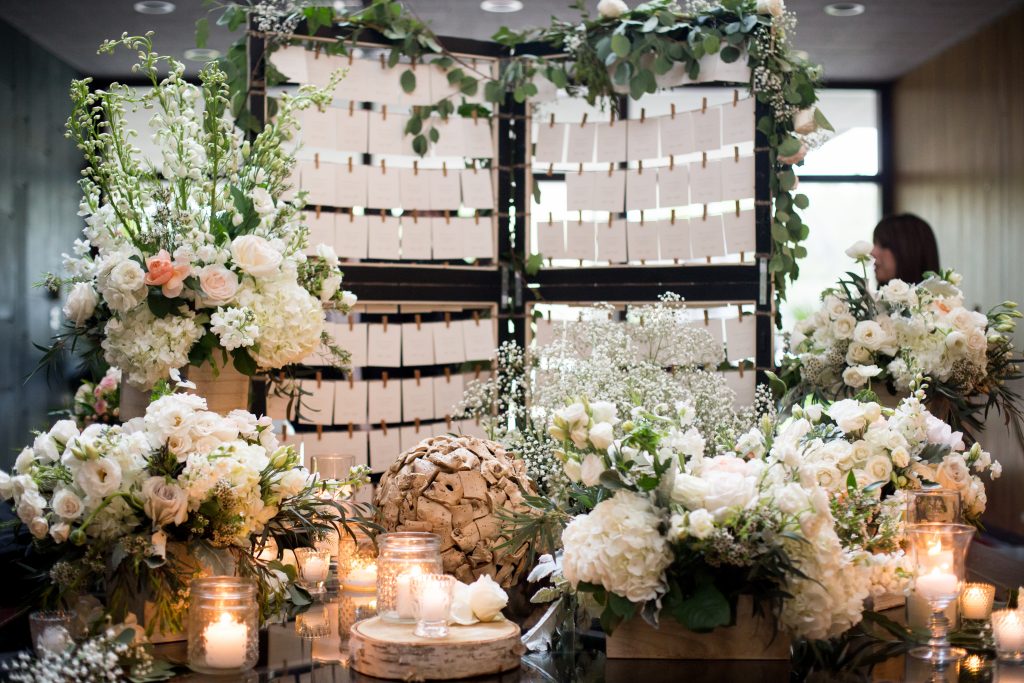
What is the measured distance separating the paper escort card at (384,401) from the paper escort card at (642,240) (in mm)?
864

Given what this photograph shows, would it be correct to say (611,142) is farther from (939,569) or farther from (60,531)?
(60,531)

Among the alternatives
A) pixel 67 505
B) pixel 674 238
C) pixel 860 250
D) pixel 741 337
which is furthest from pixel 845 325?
pixel 67 505

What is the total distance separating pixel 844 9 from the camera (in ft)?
17.7

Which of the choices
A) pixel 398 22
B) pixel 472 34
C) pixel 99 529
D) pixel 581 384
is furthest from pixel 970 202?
pixel 99 529

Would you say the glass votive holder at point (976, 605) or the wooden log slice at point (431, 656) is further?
the glass votive holder at point (976, 605)

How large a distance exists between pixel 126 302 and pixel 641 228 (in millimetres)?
1897

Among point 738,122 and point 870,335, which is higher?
point 738,122

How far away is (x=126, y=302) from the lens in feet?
6.47

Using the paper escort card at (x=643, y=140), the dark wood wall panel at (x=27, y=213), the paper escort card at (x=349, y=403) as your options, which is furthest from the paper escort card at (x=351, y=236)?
the dark wood wall panel at (x=27, y=213)

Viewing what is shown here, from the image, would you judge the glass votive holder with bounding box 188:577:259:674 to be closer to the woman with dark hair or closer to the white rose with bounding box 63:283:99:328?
the white rose with bounding box 63:283:99:328

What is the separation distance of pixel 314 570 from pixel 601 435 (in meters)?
0.66

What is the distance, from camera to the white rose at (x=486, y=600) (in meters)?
1.50

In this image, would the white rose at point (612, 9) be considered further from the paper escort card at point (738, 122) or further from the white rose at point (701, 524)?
the white rose at point (701, 524)

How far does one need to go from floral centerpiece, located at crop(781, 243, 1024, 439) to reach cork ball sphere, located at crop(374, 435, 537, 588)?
1043 millimetres
